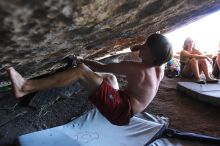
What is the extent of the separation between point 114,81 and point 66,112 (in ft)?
6.22

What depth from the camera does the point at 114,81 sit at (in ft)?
8.73

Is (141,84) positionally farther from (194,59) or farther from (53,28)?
(194,59)

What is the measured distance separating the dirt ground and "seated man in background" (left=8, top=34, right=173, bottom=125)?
1593mm

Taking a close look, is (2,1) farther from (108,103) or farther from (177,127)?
(177,127)

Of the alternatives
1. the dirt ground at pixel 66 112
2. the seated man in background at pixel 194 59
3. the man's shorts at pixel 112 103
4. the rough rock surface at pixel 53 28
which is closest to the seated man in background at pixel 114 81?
the man's shorts at pixel 112 103

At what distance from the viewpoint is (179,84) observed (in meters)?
5.39

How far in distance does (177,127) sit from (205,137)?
54 centimetres

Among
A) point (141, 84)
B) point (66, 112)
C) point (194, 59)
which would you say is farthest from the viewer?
point (194, 59)

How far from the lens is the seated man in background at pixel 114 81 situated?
204 centimetres

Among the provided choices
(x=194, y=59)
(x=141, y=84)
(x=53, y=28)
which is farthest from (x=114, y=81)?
(x=194, y=59)

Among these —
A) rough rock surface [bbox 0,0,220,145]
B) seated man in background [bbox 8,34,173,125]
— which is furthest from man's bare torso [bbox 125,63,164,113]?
rough rock surface [bbox 0,0,220,145]

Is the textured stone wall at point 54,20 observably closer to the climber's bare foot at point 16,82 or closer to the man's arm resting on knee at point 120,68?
the climber's bare foot at point 16,82

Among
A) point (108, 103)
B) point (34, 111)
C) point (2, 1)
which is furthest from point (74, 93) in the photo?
point (2, 1)

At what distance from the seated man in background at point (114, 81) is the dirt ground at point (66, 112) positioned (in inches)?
62.7
